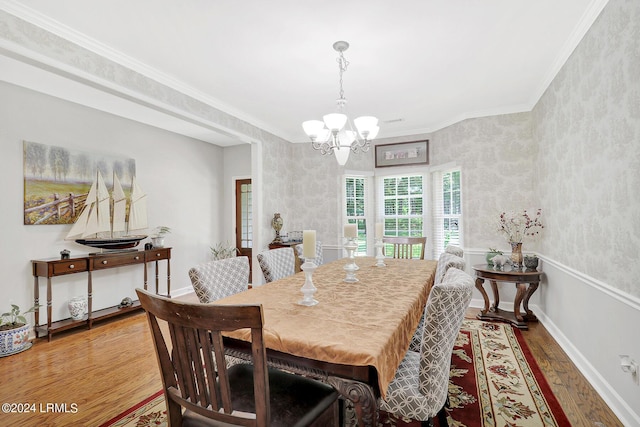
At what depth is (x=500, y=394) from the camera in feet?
7.11

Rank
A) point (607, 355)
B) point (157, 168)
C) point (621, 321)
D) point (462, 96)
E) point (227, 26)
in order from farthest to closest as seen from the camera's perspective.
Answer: point (157, 168)
point (462, 96)
point (227, 26)
point (607, 355)
point (621, 321)

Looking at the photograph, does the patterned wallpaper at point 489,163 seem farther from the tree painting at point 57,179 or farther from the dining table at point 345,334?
the tree painting at point 57,179

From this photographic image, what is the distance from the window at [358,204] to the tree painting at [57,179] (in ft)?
11.7

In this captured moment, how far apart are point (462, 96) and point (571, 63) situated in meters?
1.20

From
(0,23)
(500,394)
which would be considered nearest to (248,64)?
(0,23)

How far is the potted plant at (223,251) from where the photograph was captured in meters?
5.79

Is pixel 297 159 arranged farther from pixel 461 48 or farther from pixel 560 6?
pixel 560 6

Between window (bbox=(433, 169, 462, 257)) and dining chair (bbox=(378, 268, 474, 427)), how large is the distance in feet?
11.5

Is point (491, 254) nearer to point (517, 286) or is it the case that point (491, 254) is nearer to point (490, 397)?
point (517, 286)

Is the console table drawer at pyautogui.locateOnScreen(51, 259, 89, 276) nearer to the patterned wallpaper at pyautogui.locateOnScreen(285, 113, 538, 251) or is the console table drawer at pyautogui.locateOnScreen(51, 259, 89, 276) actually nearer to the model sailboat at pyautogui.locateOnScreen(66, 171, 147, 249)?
the model sailboat at pyautogui.locateOnScreen(66, 171, 147, 249)

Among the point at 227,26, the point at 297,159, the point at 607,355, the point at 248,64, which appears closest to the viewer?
the point at 607,355

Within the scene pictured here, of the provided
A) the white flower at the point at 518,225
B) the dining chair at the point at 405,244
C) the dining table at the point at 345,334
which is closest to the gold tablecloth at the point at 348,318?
the dining table at the point at 345,334

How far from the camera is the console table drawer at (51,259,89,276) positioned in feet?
11.0

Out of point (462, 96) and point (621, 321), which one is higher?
point (462, 96)
